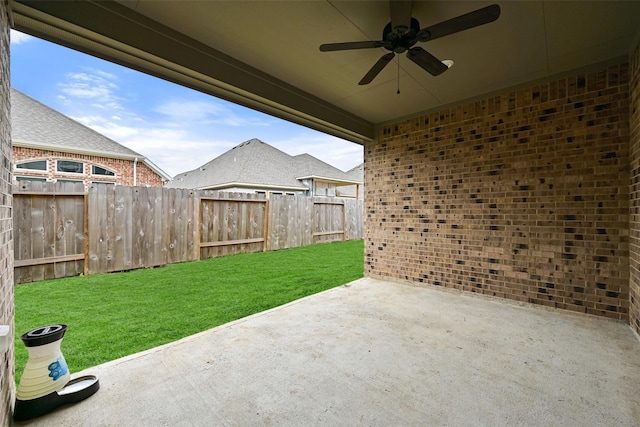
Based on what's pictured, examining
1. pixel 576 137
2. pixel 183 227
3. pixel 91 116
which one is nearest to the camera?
pixel 576 137

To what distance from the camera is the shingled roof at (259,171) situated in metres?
13.1

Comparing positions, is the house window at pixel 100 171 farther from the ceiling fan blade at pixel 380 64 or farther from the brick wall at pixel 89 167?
the ceiling fan blade at pixel 380 64

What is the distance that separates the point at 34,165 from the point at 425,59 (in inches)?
450

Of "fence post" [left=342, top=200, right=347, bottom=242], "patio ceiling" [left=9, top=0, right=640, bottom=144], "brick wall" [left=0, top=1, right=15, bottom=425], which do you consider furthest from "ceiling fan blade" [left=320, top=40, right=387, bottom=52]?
"fence post" [left=342, top=200, right=347, bottom=242]

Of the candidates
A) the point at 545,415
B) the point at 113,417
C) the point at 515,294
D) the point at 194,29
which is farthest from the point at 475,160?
the point at 113,417

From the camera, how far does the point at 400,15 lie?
1.97 metres

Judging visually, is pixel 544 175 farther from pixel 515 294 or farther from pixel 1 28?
pixel 1 28

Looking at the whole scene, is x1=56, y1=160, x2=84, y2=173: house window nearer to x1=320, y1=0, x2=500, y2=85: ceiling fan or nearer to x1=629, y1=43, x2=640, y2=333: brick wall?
x1=320, y1=0, x2=500, y2=85: ceiling fan

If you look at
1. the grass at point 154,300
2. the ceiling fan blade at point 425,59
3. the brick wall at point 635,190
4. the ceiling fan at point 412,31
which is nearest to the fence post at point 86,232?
the grass at point 154,300

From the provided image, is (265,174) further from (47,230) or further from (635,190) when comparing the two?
(635,190)

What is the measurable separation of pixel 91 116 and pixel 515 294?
50.7ft

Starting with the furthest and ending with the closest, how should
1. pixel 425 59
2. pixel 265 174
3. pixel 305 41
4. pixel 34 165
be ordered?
pixel 265 174 → pixel 34 165 → pixel 305 41 → pixel 425 59

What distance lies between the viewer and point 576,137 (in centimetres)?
307

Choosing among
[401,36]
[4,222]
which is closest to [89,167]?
[4,222]
